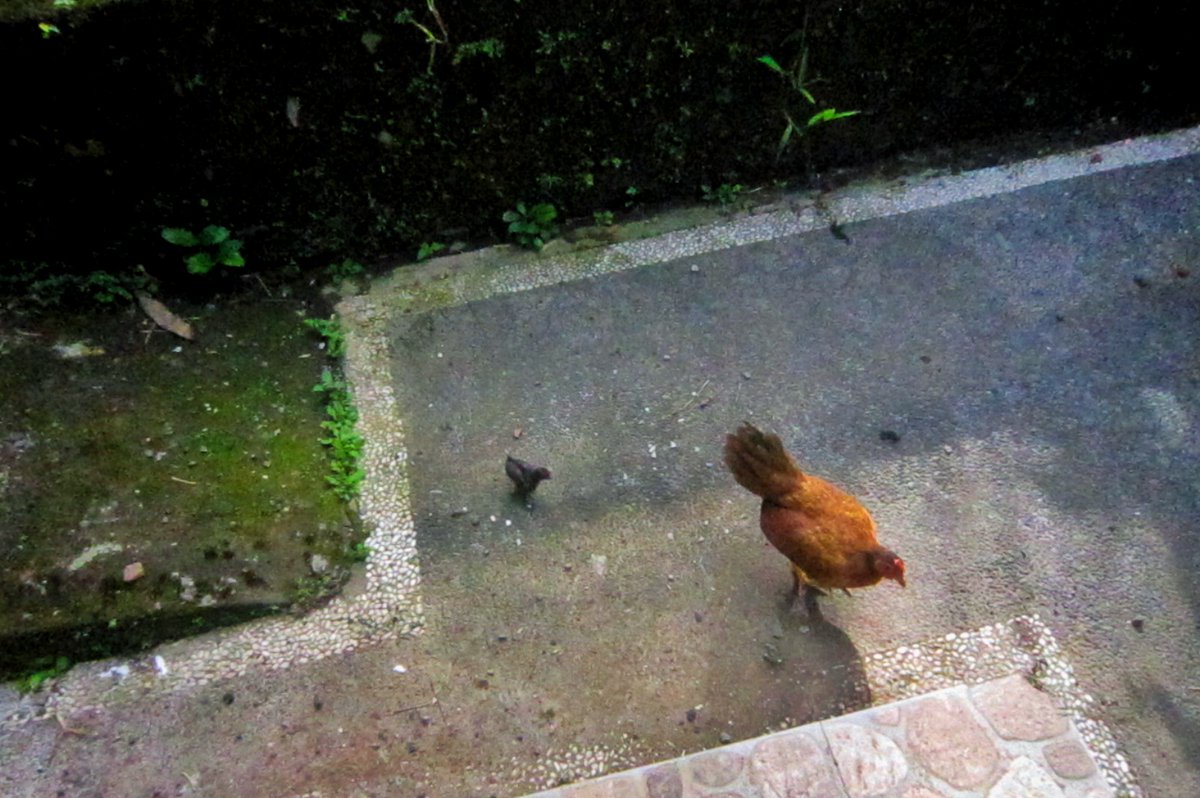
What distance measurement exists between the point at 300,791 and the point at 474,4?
10.6 ft

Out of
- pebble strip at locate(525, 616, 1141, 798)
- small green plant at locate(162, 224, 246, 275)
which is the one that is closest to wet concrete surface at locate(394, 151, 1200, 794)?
pebble strip at locate(525, 616, 1141, 798)

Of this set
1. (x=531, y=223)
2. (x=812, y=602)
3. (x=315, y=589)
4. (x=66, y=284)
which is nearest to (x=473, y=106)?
(x=531, y=223)

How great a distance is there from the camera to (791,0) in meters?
3.72

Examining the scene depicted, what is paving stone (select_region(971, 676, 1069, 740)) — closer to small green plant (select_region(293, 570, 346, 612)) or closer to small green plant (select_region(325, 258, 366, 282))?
small green plant (select_region(293, 570, 346, 612))

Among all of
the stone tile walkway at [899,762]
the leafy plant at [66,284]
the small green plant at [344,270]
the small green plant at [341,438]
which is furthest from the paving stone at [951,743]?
the leafy plant at [66,284]

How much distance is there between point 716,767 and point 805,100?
3.27m

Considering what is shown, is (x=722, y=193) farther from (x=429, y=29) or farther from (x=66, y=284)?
(x=66, y=284)

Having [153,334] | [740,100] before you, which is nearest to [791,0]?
[740,100]

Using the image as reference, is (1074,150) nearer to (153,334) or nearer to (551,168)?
(551,168)

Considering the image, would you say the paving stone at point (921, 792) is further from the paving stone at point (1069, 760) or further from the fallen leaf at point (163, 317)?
the fallen leaf at point (163, 317)

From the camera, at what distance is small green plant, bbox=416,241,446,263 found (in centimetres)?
421

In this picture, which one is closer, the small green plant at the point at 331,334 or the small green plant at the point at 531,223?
the small green plant at the point at 331,334

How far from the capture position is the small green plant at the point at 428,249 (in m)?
4.21

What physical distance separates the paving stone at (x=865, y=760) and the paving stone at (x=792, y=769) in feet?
0.16
